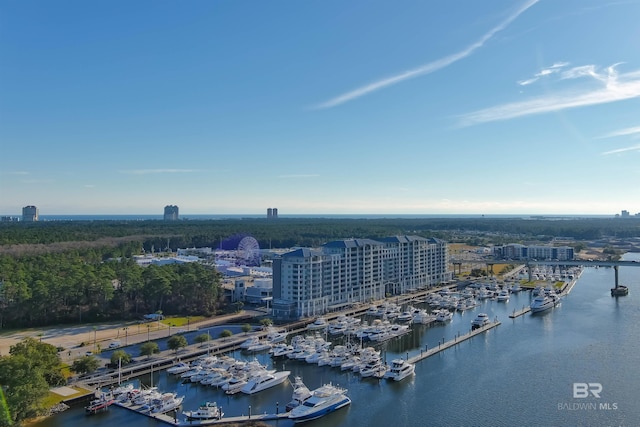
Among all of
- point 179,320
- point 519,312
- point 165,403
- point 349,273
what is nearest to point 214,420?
point 165,403

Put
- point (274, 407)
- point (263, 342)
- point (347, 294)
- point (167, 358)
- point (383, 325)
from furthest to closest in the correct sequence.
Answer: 1. point (347, 294)
2. point (383, 325)
3. point (263, 342)
4. point (167, 358)
5. point (274, 407)

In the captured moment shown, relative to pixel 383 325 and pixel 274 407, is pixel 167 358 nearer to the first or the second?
pixel 274 407

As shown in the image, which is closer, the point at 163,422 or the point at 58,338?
the point at 163,422

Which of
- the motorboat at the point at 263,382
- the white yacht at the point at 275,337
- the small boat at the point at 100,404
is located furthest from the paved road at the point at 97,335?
the motorboat at the point at 263,382

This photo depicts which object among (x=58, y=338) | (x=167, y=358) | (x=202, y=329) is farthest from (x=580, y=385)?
(x=58, y=338)

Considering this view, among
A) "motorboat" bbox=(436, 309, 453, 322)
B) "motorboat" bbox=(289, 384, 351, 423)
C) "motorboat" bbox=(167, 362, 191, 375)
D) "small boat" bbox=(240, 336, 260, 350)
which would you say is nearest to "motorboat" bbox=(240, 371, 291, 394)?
"motorboat" bbox=(289, 384, 351, 423)

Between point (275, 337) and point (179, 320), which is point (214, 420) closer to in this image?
point (275, 337)
